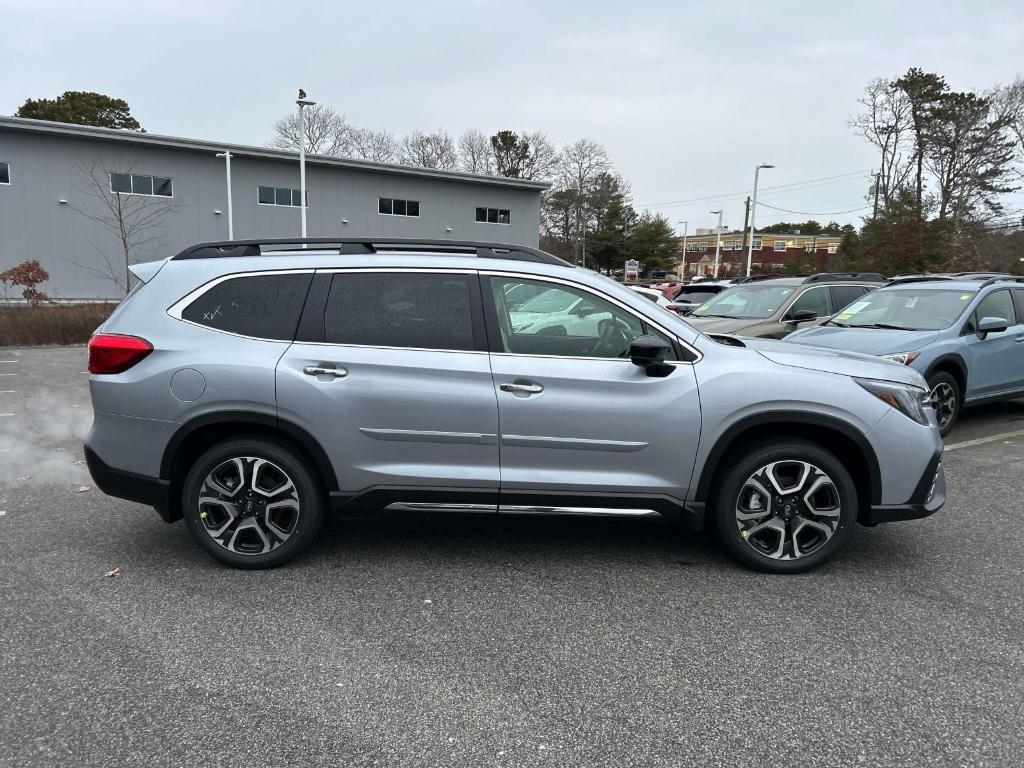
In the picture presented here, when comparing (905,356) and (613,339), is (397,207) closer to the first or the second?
(905,356)

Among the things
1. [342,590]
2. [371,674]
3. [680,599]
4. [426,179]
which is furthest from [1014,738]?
[426,179]

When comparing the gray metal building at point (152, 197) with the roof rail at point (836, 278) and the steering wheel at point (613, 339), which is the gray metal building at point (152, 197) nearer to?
the roof rail at point (836, 278)

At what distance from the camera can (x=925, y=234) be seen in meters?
26.5

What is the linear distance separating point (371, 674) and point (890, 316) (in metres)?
7.52

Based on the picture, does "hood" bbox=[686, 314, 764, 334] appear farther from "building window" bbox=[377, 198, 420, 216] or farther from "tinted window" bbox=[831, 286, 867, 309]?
"building window" bbox=[377, 198, 420, 216]

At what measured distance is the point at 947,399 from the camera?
770 cm

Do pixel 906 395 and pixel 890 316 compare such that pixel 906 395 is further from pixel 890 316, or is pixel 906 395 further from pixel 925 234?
pixel 925 234

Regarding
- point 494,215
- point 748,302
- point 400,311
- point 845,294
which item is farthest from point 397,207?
point 400,311

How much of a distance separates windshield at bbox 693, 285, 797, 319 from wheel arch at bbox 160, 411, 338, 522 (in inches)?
303

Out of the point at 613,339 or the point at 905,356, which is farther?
the point at 905,356

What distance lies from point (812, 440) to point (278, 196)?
119 feet

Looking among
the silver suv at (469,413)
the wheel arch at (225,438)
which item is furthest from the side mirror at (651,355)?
the wheel arch at (225,438)

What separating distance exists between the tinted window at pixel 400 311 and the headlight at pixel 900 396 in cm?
222

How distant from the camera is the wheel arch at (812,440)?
12.7 ft
